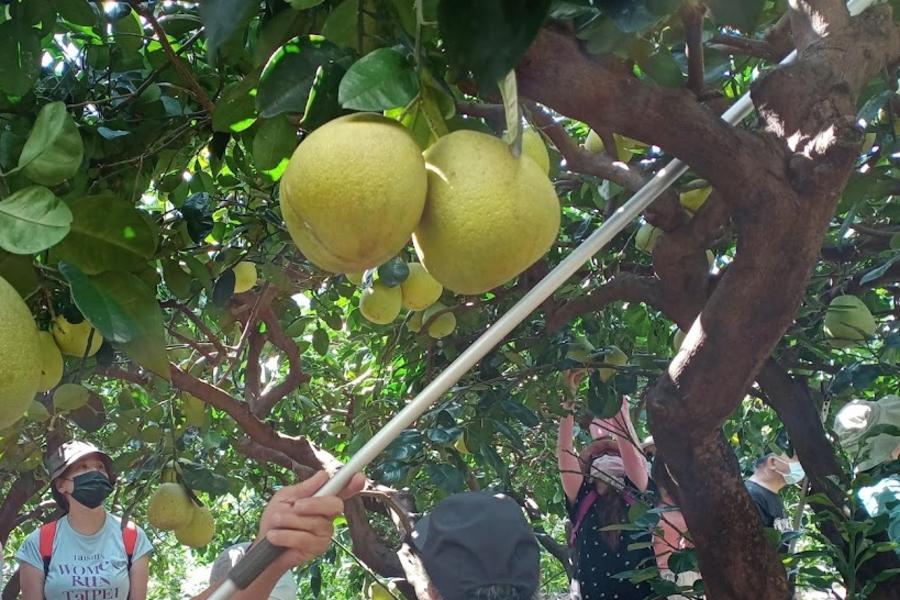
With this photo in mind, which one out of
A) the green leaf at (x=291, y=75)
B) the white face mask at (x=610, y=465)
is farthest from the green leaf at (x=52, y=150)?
the white face mask at (x=610, y=465)

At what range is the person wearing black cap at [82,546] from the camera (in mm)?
3139

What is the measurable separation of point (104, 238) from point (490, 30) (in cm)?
54

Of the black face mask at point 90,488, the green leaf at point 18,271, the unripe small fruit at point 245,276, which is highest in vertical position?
the green leaf at point 18,271

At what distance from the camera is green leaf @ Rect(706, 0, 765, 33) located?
1.06 meters

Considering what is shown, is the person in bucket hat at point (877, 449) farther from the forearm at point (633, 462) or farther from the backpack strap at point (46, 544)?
the backpack strap at point (46, 544)

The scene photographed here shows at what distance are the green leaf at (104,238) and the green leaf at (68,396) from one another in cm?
143

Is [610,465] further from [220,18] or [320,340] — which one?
[220,18]

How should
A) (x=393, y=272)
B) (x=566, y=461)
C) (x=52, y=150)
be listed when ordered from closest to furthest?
(x=52, y=150) < (x=393, y=272) < (x=566, y=461)

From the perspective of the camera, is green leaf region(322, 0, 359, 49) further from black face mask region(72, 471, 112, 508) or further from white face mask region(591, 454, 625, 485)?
white face mask region(591, 454, 625, 485)

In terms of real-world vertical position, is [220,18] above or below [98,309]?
above

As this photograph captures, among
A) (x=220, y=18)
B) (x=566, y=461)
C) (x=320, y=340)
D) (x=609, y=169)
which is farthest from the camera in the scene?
(x=320, y=340)

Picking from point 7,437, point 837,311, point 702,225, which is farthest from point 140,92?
point 837,311

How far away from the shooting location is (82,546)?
3.20 m

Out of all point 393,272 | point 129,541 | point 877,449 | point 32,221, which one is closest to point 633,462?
point 877,449
